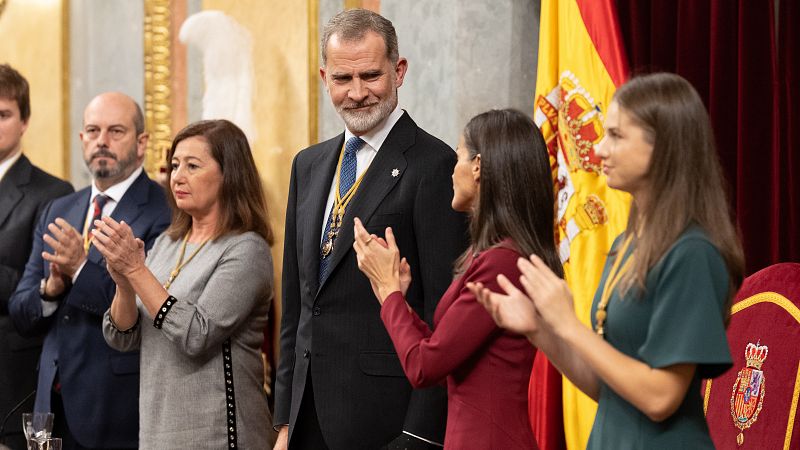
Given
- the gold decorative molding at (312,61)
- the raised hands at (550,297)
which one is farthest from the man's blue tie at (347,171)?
the gold decorative molding at (312,61)

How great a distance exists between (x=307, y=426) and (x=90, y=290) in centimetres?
128

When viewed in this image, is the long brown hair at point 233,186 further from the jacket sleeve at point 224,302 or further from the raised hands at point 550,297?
the raised hands at point 550,297

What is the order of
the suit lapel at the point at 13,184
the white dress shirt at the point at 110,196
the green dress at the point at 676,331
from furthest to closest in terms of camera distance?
the suit lapel at the point at 13,184 → the white dress shirt at the point at 110,196 → the green dress at the point at 676,331

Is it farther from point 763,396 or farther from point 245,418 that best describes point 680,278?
point 245,418

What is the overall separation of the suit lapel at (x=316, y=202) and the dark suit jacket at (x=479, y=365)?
0.68 metres

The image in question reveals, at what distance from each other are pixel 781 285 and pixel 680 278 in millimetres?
882

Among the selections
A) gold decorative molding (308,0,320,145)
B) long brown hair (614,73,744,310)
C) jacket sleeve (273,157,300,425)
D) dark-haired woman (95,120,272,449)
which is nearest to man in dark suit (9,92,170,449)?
dark-haired woman (95,120,272,449)

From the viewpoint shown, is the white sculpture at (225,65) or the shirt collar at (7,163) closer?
the shirt collar at (7,163)

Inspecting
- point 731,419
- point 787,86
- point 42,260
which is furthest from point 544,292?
point 42,260

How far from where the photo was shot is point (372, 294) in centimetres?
318

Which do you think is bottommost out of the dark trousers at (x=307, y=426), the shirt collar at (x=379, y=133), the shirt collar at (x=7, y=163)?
the dark trousers at (x=307, y=426)

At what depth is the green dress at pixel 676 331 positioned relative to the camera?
2.07 m

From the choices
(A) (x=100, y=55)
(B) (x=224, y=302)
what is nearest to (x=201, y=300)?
(B) (x=224, y=302)

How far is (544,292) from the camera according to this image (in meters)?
2.16
